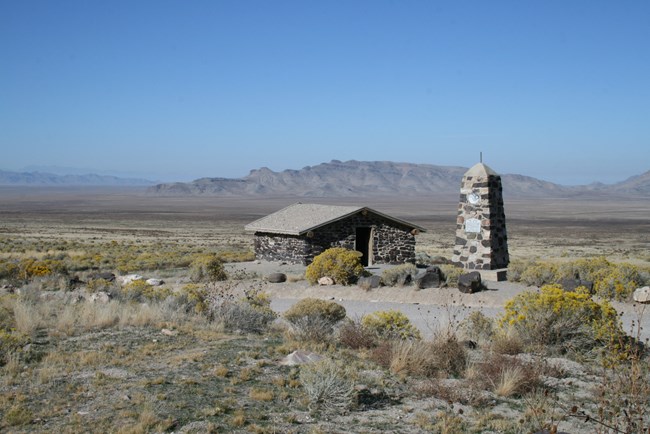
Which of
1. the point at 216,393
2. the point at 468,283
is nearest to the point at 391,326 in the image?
the point at 216,393

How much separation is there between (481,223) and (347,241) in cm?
668

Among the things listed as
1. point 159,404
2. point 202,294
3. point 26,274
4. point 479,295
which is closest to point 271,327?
point 202,294

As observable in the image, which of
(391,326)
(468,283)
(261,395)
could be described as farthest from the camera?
(468,283)

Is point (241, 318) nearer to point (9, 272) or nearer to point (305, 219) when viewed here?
point (9, 272)

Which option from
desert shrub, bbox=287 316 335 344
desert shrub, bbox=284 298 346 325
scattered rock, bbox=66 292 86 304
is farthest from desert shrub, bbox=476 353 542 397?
scattered rock, bbox=66 292 86 304

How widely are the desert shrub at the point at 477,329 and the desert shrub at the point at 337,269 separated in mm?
8753

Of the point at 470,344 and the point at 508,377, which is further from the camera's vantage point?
the point at 470,344

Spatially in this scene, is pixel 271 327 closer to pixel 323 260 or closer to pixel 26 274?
pixel 323 260

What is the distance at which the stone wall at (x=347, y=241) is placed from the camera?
24.4m

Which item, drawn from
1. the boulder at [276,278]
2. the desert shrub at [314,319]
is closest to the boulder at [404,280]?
the boulder at [276,278]

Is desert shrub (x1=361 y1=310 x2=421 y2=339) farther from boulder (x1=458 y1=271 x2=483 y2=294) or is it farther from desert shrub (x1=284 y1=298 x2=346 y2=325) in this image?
boulder (x1=458 y1=271 x2=483 y2=294)

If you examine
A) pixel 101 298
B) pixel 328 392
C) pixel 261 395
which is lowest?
pixel 101 298

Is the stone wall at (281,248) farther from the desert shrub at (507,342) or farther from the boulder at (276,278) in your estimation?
the desert shrub at (507,342)

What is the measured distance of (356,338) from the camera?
9.38m
